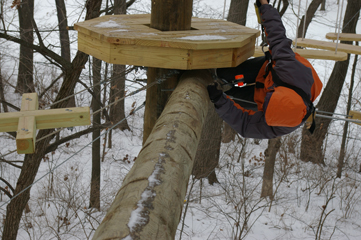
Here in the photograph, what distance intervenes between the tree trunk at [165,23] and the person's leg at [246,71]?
480mm

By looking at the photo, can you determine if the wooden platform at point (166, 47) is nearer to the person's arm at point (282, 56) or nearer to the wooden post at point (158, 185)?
the person's arm at point (282, 56)

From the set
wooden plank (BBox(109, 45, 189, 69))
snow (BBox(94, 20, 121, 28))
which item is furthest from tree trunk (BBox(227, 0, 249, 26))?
wooden plank (BBox(109, 45, 189, 69))

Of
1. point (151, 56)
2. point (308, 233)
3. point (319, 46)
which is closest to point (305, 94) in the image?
point (151, 56)

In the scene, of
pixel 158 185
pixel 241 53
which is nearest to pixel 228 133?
pixel 241 53

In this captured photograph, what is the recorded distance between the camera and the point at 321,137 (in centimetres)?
1345

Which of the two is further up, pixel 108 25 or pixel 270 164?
pixel 270 164

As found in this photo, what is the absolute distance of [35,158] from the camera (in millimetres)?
6449

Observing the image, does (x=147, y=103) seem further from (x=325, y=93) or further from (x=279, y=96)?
(x=325, y=93)

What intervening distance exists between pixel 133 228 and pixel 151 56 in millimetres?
1723

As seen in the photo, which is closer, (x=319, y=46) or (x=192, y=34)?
(x=192, y=34)

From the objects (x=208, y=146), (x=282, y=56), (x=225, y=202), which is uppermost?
(x=208, y=146)

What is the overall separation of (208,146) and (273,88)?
9135mm

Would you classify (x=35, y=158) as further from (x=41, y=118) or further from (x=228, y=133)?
(x=228, y=133)

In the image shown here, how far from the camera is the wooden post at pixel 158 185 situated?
904mm
